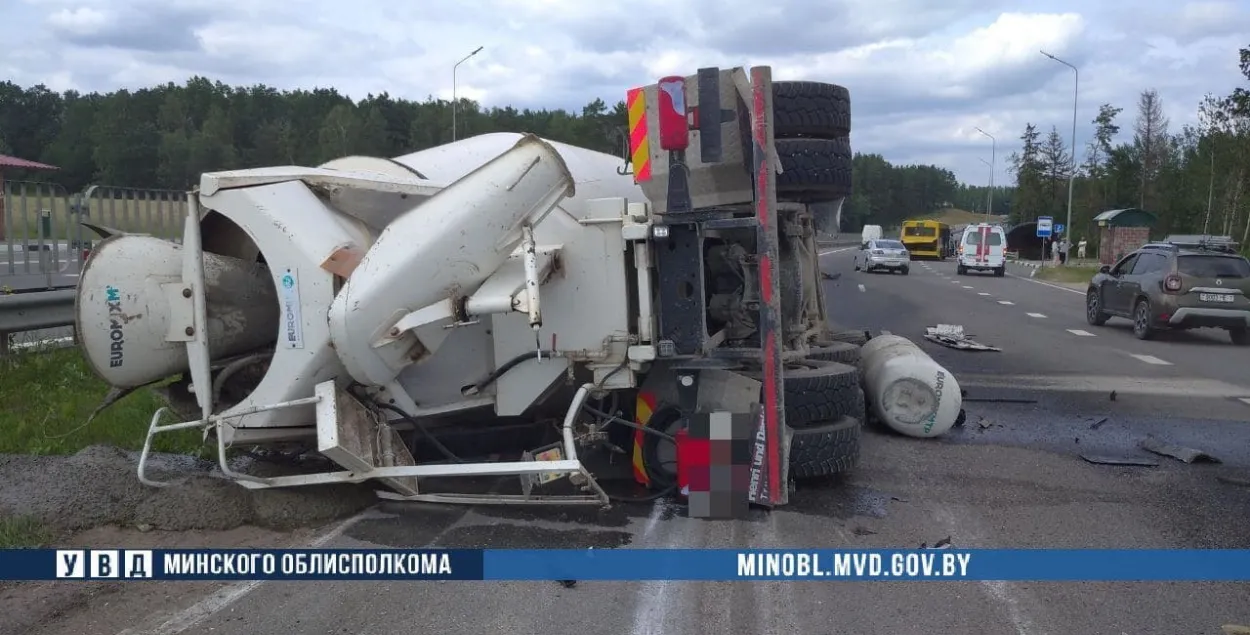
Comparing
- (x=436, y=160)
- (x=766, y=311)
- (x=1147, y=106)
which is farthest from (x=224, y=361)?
(x=1147, y=106)

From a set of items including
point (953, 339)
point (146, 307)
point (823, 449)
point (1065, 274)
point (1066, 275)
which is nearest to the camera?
point (146, 307)

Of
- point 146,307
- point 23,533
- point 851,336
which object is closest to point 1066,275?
point 851,336

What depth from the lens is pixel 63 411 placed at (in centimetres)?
693

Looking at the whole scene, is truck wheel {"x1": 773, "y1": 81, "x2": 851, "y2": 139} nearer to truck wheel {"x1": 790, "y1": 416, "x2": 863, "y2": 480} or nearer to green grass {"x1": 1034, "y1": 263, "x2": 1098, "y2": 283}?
truck wheel {"x1": 790, "y1": 416, "x2": 863, "y2": 480}

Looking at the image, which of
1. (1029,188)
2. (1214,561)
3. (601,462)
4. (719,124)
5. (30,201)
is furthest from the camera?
(1029,188)

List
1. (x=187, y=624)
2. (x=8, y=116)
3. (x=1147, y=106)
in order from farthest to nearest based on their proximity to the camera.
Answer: (x=1147, y=106), (x=8, y=116), (x=187, y=624)

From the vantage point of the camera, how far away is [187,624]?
3.84 metres

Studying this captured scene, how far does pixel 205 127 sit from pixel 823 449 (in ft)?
85.2

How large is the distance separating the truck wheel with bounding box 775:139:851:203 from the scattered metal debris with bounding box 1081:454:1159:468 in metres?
2.60

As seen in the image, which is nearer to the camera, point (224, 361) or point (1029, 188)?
point (224, 361)

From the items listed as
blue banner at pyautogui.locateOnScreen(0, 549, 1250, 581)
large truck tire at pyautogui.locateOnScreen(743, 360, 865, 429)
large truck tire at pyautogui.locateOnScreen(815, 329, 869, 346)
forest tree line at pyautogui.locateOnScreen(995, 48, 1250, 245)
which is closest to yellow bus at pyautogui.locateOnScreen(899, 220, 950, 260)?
forest tree line at pyautogui.locateOnScreen(995, 48, 1250, 245)

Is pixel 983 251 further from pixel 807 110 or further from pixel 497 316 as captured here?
pixel 497 316

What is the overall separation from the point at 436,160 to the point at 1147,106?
61.6 meters

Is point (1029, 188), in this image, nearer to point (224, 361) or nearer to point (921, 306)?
point (921, 306)
